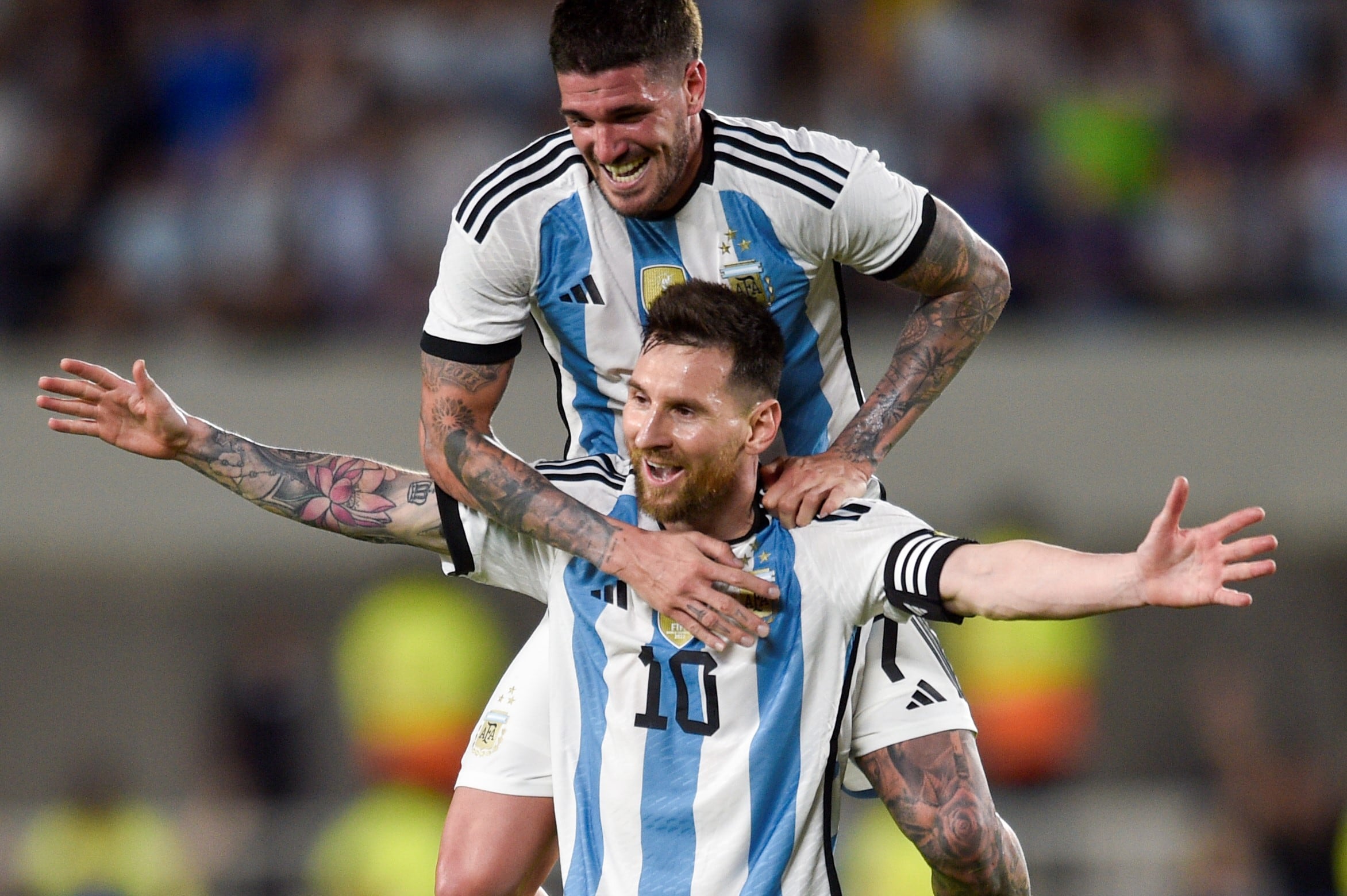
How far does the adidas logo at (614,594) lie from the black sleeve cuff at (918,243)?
1.06m

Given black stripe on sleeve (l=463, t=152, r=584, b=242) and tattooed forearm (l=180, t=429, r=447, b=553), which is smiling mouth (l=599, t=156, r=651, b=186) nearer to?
black stripe on sleeve (l=463, t=152, r=584, b=242)

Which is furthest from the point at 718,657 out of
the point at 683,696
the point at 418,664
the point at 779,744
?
the point at 418,664

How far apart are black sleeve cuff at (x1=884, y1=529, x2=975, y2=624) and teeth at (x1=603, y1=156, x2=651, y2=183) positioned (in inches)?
40.9

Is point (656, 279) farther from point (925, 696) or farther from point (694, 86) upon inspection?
point (925, 696)

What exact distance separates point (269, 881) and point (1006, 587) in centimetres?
680

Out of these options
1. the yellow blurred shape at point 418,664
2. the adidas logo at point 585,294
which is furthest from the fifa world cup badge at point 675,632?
the yellow blurred shape at point 418,664

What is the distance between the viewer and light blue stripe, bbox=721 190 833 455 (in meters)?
4.88

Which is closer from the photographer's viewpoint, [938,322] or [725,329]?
[725,329]

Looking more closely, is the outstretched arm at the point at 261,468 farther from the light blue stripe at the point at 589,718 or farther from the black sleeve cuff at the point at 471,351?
the light blue stripe at the point at 589,718

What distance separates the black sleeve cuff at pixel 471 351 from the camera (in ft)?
16.1

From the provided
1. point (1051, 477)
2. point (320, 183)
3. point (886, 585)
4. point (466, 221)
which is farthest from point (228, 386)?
point (886, 585)

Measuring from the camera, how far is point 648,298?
192 inches

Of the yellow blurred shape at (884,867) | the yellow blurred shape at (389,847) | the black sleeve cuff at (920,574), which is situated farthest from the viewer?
the yellow blurred shape at (389,847)

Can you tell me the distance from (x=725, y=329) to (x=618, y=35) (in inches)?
28.6
